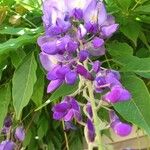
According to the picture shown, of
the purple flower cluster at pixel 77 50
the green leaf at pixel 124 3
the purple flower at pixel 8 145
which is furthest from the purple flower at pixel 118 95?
→ the purple flower at pixel 8 145

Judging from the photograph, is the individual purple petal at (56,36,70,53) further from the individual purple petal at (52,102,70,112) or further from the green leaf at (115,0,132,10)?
the green leaf at (115,0,132,10)

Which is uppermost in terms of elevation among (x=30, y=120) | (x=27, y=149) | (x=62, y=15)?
(x=62, y=15)

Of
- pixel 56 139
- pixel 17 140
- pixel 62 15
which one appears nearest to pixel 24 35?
pixel 62 15

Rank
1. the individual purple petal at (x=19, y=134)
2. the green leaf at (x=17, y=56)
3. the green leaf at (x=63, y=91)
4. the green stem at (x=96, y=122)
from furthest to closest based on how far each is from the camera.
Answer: the individual purple petal at (x=19, y=134)
the green leaf at (x=17, y=56)
the green leaf at (x=63, y=91)
the green stem at (x=96, y=122)

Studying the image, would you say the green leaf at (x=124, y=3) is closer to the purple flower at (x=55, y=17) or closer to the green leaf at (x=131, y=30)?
the green leaf at (x=131, y=30)

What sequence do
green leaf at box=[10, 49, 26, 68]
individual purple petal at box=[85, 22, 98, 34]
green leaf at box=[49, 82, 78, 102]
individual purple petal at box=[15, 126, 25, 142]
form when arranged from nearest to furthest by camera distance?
individual purple petal at box=[85, 22, 98, 34]
green leaf at box=[49, 82, 78, 102]
green leaf at box=[10, 49, 26, 68]
individual purple petal at box=[15, 126, 25, 142]

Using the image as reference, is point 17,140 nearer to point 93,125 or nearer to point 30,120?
point 30,120

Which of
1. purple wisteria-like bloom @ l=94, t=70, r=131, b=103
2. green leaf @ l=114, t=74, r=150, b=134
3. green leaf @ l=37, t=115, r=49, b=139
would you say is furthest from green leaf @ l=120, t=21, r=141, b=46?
green leaf @ l=37, t=115, r=49, b=139

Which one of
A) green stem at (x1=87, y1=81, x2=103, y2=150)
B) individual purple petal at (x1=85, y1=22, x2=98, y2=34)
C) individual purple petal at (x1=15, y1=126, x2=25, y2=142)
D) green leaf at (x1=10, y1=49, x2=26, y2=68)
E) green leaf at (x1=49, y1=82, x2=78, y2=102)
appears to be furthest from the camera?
individual purple petal at (x1=15, y1=126, x2=25, y2=142)
